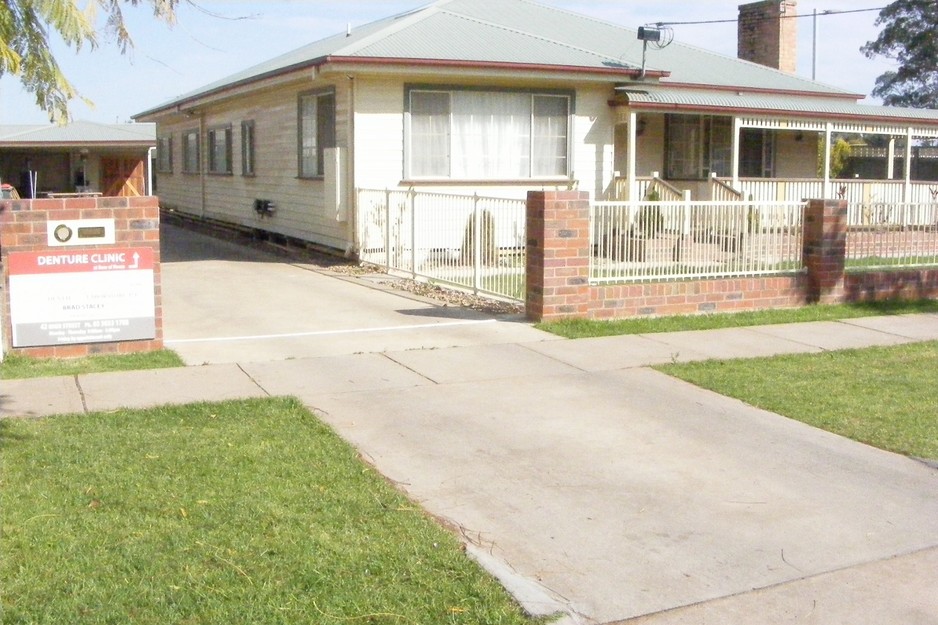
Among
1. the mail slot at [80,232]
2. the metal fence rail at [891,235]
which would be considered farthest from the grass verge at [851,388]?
the mail slot at [80,232]

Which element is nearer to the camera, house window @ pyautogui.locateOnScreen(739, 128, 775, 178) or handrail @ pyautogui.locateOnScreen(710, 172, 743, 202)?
handrail @ pyautogui.locateOnScreen(710, 172, 743, 202)

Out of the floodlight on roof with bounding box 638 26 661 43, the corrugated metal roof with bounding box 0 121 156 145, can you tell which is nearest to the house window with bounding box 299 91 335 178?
the floodlight on roof with bounding box 638 26 661 43

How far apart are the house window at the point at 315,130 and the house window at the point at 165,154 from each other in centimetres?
1306

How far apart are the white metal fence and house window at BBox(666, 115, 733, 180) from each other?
24.3ft

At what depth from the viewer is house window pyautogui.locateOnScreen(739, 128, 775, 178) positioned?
23.5m

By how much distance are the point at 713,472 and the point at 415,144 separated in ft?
39.8

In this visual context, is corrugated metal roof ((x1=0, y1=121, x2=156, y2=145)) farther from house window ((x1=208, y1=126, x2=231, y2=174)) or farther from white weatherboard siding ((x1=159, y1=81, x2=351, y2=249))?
house window ((x1=208, y1=126, x2=231, y2=174))

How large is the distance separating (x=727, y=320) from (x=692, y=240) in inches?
39.3

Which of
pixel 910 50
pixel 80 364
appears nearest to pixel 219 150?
pixel 80 364

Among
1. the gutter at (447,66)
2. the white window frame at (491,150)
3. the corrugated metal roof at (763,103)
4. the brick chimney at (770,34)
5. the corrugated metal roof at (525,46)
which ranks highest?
the brick chimney at (770,34)

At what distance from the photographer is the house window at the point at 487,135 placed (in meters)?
18.0

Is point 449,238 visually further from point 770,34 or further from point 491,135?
point 770,34

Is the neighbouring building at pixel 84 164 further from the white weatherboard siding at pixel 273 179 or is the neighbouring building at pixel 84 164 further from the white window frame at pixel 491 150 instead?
the white window frame at pixel 491 150

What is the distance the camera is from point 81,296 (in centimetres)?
956
